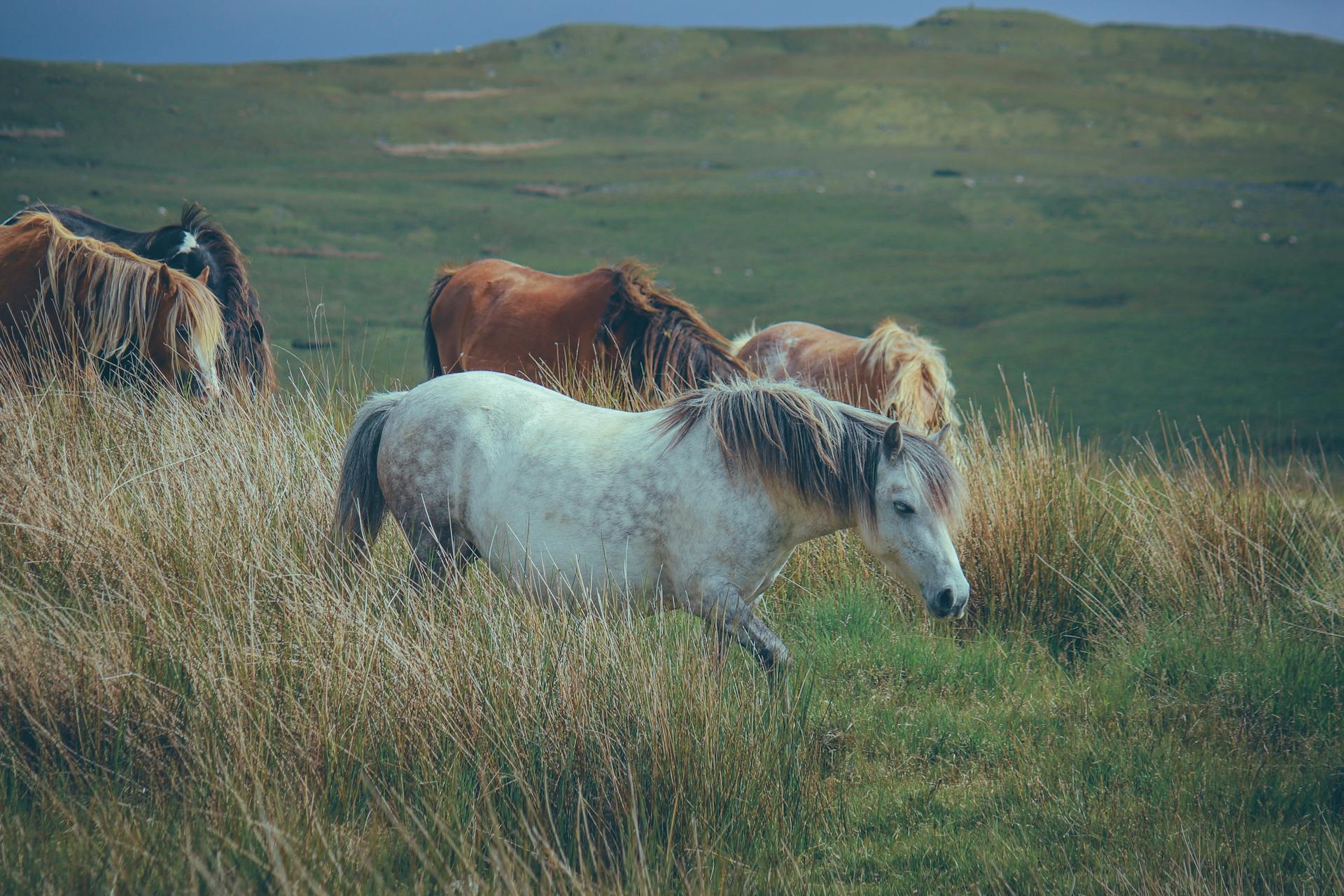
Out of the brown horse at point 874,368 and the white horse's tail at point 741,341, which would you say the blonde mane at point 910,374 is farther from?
the white horse's tail at point 741,341

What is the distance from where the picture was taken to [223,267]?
7.84 m

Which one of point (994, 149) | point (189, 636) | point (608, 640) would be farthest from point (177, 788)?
point (994, 149)

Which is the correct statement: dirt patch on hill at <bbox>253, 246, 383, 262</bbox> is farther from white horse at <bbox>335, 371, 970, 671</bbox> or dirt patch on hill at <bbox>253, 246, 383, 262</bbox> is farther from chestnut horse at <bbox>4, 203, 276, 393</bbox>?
white horse at <bbox>335, 371, 970, 671</bbox>

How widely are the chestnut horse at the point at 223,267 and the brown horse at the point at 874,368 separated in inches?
149

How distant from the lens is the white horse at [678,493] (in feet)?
11.9

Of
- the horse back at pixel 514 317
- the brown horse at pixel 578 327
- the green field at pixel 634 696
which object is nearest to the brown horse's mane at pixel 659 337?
the brown horse at pixel 578 327

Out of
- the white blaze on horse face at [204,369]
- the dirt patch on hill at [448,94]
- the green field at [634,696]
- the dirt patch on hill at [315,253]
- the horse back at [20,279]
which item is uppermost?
the dirt patch on hill at [448,94]

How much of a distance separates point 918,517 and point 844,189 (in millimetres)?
42015

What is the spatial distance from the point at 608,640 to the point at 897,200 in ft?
133

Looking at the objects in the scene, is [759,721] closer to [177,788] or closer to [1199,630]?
[177,788]

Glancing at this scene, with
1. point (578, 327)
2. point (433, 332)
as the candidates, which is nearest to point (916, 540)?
point (578, 327)

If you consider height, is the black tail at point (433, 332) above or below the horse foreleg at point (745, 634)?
above

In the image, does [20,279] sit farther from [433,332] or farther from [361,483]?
[361,483]

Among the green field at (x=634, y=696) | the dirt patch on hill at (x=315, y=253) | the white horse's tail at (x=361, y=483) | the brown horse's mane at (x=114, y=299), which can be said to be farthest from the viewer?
the dirt patch on hill at (x=315, y=253)
